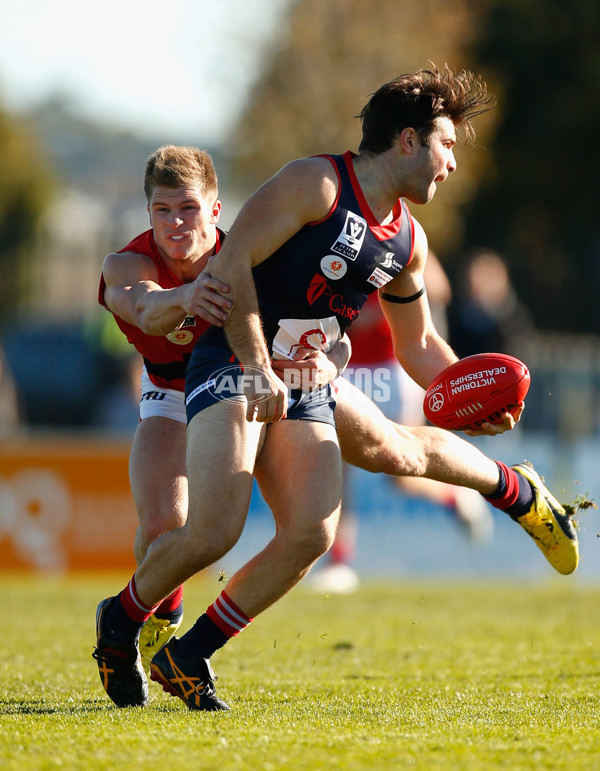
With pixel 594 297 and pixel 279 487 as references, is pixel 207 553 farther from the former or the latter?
pixel 594 297

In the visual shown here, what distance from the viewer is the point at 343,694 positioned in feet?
16.3

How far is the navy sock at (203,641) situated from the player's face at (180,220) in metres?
1.51

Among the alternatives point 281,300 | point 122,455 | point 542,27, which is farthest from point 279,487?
point 542,27

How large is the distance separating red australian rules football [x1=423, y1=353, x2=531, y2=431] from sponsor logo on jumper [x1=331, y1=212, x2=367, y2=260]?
30.7 inches

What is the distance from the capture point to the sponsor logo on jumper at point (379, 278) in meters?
4.72

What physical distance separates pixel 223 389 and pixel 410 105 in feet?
4.39

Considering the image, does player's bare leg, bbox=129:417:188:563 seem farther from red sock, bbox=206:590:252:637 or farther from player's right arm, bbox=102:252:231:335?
player's right arm, bbox=102:252:231:335

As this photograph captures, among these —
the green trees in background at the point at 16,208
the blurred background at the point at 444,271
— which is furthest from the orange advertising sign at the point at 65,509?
the green trees in background at the point at 16,208

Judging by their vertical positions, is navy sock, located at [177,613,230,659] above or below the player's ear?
below

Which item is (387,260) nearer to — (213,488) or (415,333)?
(415,333)

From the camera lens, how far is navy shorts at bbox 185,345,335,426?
4508 millimetres

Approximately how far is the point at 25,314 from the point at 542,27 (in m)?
20.8

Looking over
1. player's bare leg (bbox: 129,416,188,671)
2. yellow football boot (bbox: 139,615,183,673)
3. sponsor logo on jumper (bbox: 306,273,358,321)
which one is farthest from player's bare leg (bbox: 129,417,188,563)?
sponsor logo on jumper (bbox: 306,273,358,321)

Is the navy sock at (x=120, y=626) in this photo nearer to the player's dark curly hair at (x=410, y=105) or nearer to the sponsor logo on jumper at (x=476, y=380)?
the sponsor logo on jumper at (x=476, y=380)
